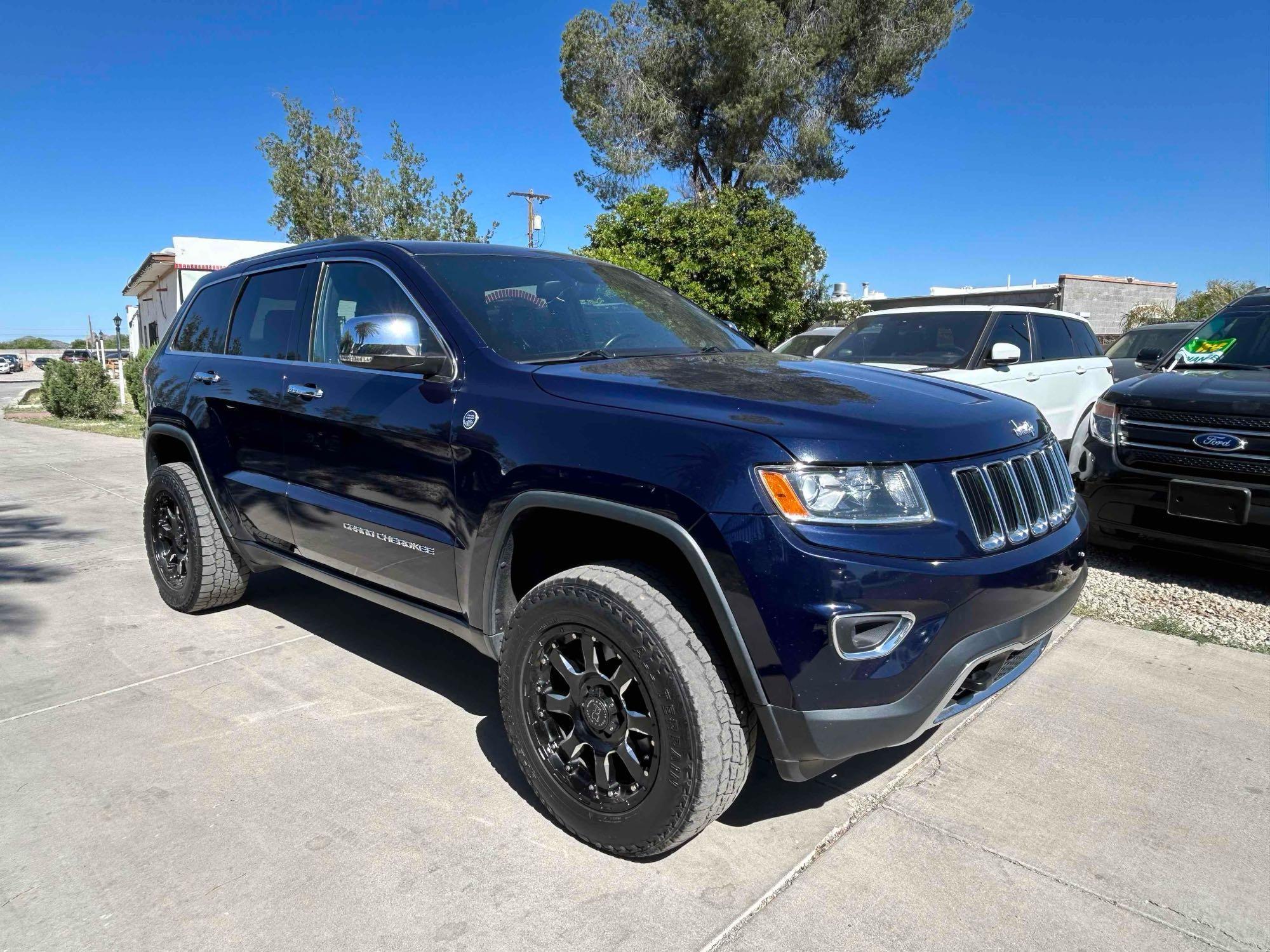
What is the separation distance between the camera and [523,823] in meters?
2.72

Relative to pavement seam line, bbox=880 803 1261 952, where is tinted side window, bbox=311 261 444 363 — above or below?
above

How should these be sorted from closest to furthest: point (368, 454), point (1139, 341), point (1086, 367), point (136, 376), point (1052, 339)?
point (368, 454)
point (1052, 339)
point (1086, 367)
point (1139, 341)
point (136, 376)

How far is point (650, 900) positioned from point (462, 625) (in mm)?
1079

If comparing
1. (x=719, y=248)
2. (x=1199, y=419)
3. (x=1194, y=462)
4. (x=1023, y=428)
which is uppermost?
(x=719, y=248)

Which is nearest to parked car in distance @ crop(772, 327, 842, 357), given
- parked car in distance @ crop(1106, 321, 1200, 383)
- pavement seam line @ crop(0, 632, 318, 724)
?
parked car in distance @ crop(1106, 321, 1200, 383)

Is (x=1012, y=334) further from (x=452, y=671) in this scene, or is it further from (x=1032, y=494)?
(x=452, y=671)

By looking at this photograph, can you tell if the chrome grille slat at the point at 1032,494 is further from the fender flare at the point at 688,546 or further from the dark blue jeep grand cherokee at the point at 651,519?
the fender flare at the point at 688,546

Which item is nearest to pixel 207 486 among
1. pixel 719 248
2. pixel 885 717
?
pixel 885 717

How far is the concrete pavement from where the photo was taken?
225 cm

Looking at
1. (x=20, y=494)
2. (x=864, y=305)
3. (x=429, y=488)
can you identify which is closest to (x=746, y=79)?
(x=864, y=305)

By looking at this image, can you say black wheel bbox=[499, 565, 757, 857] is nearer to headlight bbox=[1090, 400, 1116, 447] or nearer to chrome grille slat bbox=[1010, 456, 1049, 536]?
chrome grille slat bbox=[1010, 456, 1049, 536]

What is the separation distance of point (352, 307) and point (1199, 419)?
14.1 feet

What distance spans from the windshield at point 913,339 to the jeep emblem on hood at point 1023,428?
448 cm

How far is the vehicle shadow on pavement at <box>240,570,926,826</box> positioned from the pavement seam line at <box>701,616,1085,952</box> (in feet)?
0.24
